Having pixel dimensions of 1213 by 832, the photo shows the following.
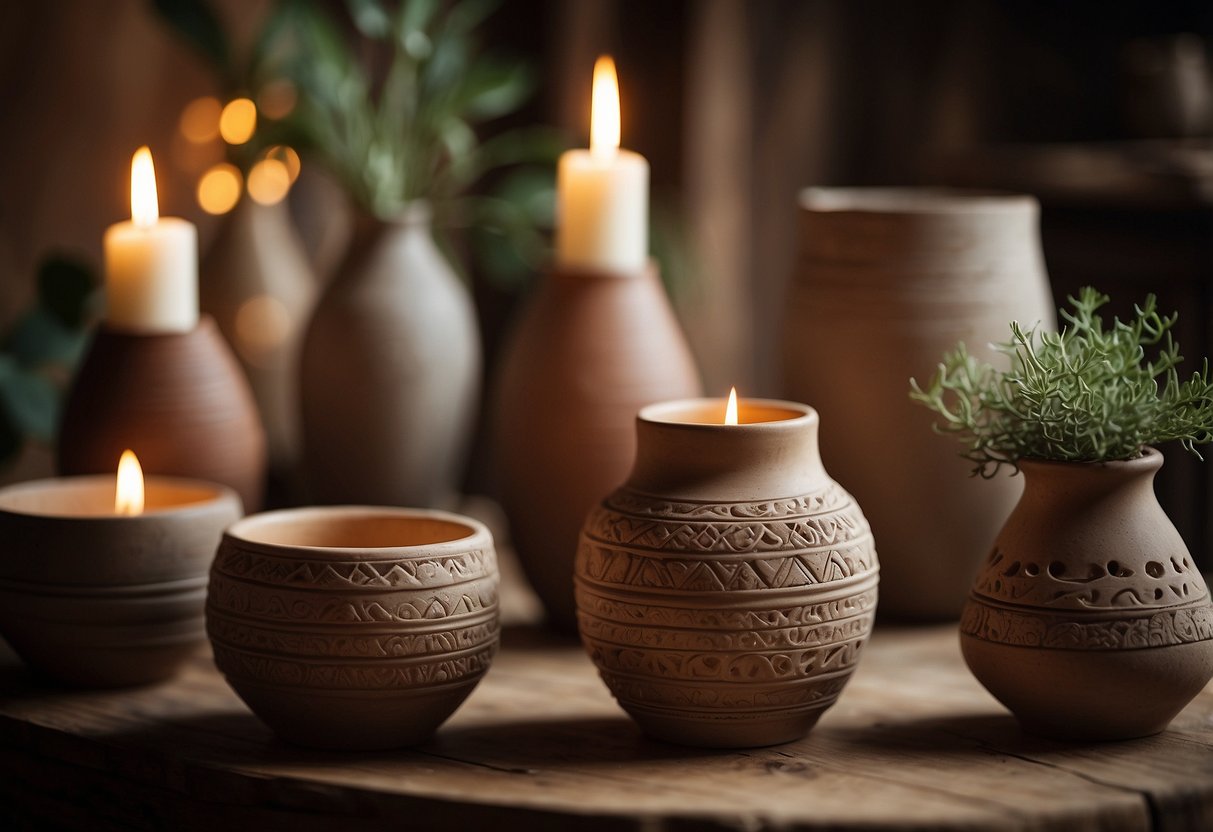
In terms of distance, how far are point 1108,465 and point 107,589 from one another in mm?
589

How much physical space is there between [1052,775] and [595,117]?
1.91 feet

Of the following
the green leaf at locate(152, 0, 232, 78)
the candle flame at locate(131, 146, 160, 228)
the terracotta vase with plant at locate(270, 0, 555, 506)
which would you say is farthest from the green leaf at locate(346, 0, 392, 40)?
the candle flame at locate(131, 146, 160, 228)

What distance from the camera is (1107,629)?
2.52 ft

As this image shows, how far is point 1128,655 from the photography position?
768 mm

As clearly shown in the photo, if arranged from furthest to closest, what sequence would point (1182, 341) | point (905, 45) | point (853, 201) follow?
point (905, 45) < point (1182, 341) < point (853, 201)

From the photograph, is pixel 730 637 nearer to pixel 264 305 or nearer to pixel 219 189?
pixel 264 305

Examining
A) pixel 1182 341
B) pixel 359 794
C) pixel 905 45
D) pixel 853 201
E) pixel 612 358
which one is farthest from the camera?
pixel 905 45

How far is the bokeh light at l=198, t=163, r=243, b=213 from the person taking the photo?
4.67 feet

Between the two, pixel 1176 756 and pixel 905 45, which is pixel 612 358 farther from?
pixel 905 45

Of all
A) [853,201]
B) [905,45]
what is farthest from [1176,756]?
[905,45]

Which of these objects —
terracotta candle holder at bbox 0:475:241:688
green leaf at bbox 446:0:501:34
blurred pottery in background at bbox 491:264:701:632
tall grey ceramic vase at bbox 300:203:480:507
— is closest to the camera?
terracotta candle holder at bbox 0:475:241:688

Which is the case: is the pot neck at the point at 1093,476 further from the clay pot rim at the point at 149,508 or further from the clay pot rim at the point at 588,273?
the clay pot rim at the point at 149,508

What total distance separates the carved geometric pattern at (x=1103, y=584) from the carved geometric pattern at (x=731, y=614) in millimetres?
87

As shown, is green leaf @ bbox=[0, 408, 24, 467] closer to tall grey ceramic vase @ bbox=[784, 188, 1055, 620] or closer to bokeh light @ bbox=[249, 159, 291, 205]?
bokeh light @ bbox=[249, 159, 291, 205]
